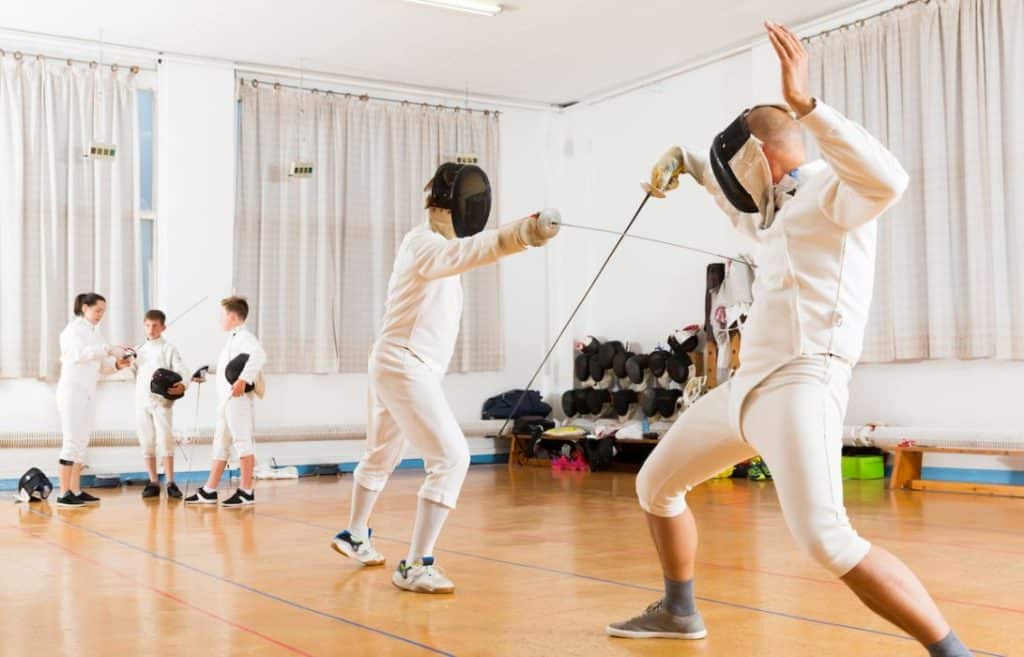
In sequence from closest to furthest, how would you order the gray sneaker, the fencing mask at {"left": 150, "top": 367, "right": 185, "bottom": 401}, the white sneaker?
the gray sneaker, the white sneaker, the fencing mask at {"left": 150, "top": 367, "right": 185, "bottom": 401}

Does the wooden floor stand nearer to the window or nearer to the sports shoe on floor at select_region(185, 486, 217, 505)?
the sports shoe on floor at select_region(185, 486, 217, 505)

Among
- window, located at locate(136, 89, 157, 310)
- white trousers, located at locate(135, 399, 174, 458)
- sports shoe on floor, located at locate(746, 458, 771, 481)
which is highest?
window, located at locate(136, 89, 157, 310)

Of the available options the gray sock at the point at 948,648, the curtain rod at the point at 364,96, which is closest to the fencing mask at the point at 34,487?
the curtain rod at the point at 364,96

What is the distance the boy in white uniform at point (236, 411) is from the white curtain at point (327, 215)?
101 inches

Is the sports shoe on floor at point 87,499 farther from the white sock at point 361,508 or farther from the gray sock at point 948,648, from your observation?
the gray sock at point 948,648

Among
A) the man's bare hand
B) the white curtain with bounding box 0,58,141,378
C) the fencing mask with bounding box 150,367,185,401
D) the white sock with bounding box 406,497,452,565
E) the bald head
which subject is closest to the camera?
the man's bare hand

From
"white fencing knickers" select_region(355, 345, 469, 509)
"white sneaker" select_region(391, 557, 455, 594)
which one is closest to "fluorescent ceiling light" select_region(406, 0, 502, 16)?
"white fencing knickers" select_region(355, 345, 469, 509)

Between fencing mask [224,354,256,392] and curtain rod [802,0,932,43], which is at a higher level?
curtain rod [802,0,932,43]

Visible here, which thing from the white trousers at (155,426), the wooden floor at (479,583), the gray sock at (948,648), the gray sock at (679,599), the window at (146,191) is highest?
the window at (146,191)

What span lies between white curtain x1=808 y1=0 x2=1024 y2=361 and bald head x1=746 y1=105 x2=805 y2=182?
16.6 feet

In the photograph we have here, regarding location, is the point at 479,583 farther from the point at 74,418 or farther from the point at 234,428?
the point at 74,418

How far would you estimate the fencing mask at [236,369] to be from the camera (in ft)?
22.1

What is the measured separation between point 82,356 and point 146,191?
9.02 ft

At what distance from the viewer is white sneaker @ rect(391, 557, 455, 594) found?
11.6ft
